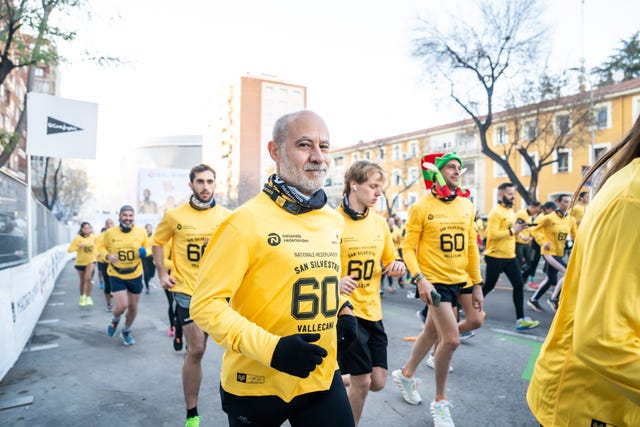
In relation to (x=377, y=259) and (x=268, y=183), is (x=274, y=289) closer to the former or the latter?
(x=268, y=183)

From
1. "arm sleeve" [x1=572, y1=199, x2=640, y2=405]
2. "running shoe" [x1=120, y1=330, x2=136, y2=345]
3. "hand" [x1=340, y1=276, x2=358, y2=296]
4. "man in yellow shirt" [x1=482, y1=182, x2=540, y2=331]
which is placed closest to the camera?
"arm sleeve" [x1=572, y1=199, x2=640, y2=405]

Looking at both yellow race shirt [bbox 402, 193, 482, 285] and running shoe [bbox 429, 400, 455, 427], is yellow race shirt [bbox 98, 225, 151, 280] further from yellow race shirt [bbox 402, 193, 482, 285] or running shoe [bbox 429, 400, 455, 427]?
running shoe [bbox 429, 400, 455, 427]

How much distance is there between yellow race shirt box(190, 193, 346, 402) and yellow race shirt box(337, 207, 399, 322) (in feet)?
4.45

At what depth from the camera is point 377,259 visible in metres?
3.58

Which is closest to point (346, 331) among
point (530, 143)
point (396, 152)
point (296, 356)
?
point (296, 356)

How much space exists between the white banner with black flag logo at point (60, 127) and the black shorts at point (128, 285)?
2167mm

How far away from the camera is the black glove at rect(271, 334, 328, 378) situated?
1563 mm

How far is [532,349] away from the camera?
602cm

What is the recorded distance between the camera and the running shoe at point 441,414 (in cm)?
368

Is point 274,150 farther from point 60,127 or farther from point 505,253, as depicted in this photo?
point 60,127

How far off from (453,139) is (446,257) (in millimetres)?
44140

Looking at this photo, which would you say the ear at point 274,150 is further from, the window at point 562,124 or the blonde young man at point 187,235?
the window at point 562,124

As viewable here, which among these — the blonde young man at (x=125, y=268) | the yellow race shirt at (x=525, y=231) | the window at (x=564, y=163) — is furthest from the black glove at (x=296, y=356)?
the window at (x=564, y=163)

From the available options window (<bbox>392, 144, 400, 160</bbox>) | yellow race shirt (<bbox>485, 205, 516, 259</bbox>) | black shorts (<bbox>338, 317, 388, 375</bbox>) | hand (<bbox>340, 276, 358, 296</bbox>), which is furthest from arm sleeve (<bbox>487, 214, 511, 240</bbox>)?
window (<bbox>392, 144, 400, 160</bbox>)
